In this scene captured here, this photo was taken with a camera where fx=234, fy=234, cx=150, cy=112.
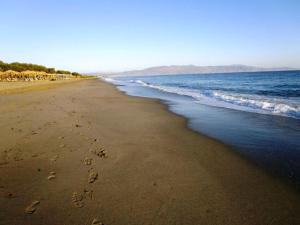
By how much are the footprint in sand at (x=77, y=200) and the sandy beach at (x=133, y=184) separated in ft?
0.05

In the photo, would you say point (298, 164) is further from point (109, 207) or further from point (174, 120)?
point (174, 120)

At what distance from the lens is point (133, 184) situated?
3.91 meters

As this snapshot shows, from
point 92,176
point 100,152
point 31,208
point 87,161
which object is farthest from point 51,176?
point 100,152

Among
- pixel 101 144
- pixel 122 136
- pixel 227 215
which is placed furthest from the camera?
pixel 122 136

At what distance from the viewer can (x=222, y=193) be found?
3588mm

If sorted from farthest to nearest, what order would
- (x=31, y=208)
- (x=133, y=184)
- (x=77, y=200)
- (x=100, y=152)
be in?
(x=100, y=152)
(x=133, y=184)
(x=77, y=200)
(x=31, y=208)

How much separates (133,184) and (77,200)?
94 centimetres

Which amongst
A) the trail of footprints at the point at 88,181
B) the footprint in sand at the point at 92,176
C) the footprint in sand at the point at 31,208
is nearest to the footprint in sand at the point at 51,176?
the trail of footprints at the point at 88,181

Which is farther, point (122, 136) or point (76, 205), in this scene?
point (122, 136)

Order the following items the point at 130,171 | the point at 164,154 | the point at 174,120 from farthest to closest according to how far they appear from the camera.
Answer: the point at 174,120 < the point at 164,154 < the point at 130,171

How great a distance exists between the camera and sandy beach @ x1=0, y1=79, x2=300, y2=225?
3.03 m

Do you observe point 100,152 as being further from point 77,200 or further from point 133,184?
point 77,200

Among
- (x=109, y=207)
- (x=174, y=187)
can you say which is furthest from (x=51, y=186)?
(x=174, y=187)

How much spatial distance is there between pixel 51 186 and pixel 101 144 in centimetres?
240
